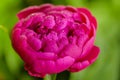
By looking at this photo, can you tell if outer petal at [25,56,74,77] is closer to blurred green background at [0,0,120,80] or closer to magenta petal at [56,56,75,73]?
magenta petal at [56,56,75,73]

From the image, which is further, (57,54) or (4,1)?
(4,1)

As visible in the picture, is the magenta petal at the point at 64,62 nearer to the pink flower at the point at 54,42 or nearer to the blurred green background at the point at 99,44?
the pink flower at the point at 54,42

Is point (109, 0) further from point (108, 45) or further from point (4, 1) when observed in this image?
point (4, 1)

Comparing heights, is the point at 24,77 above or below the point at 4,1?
below

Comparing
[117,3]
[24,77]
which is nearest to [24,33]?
[24,77]

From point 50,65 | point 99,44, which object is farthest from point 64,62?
point 99,44

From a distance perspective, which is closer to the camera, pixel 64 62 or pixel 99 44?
pixel 64 62

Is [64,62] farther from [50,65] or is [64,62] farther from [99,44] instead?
[99,44]
